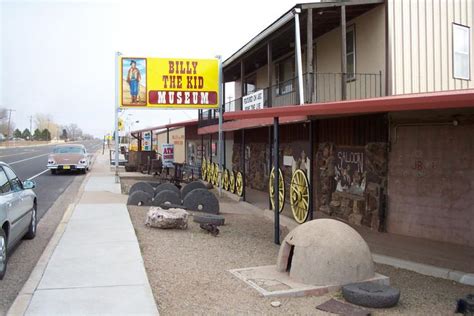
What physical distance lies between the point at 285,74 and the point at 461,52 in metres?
6.25

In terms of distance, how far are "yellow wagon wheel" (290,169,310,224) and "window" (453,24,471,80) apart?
445 cm

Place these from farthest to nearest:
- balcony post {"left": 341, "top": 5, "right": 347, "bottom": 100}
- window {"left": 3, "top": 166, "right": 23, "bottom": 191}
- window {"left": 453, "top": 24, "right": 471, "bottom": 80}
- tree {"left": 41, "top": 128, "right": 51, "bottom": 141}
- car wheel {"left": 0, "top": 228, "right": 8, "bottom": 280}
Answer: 1. tree {"left": 41, "top": 128, "right": 51, "bottom": 141}
2. window {"left": 453, "top": 24, "right": 471, "bottom": 80}
3. balcony post {"left": 341, "top": 5, "right": 347, "bottom": 100}
4. window {"left": 3, "top": 166, "right": 23, "bottom": 191}
5. car wheel {"left": 0, "top": 228, "right": 8, "bottom": 280}

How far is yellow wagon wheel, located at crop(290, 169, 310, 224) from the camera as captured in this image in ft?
33.8

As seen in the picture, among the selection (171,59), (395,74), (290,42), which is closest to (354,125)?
(395,74)

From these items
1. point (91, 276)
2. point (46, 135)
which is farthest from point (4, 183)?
point (46, 135)

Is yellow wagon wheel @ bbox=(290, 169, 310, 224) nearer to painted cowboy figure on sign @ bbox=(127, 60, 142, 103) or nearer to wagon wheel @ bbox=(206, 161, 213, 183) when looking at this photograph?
painted cowboy figure on sign @ bbox=(127, 60, 142, 103)

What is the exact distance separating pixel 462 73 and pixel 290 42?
489 cm

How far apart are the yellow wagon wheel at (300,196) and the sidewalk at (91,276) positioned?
139 inches

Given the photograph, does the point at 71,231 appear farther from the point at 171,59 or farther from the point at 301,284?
the point at 171,59

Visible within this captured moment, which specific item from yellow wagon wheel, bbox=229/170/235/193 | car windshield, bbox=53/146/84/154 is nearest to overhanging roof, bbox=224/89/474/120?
yellow wagon wheel, bbox=229/170/235/193

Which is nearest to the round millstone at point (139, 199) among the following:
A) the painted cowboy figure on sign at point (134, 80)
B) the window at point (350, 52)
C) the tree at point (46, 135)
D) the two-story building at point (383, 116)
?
the two-story building at point (383, 116)

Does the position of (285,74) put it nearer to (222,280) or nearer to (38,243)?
(38,243)

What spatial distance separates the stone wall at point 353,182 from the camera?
32.6ft

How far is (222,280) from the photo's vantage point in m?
6.40
